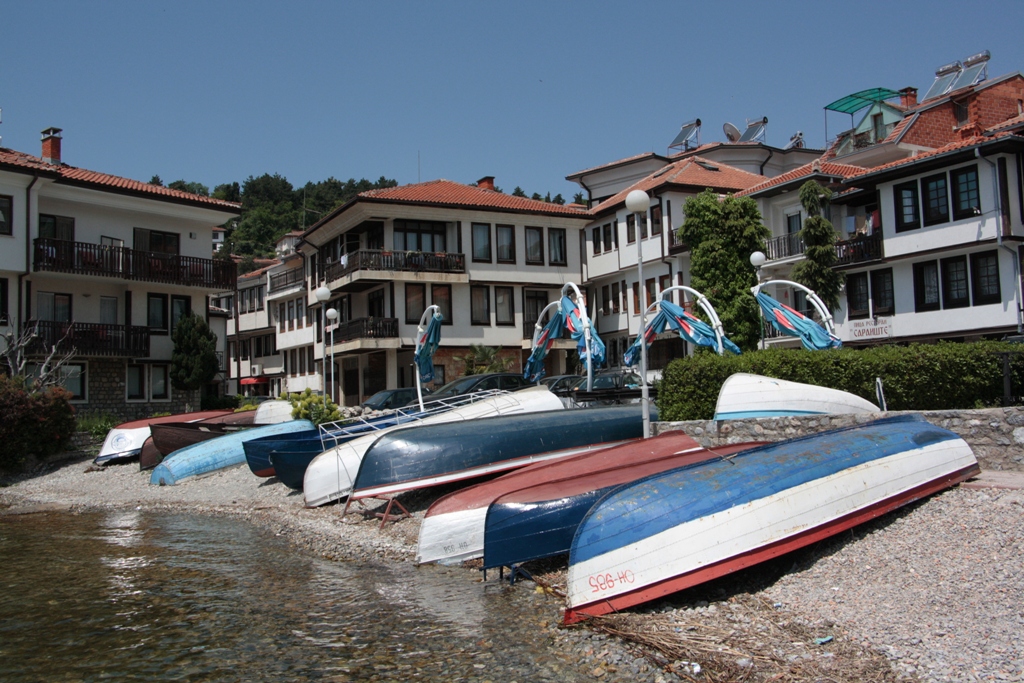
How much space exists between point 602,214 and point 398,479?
3311cm

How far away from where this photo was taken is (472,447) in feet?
50.8

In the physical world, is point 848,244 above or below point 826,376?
above

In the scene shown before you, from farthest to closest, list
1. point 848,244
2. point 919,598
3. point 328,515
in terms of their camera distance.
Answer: point 848,244 < point 328,515 < point 919,598

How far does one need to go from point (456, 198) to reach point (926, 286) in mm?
22094

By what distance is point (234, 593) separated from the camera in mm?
10953

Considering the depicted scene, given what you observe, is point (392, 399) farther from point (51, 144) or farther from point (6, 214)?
point (51, 144)

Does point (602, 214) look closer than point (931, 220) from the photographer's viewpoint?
No

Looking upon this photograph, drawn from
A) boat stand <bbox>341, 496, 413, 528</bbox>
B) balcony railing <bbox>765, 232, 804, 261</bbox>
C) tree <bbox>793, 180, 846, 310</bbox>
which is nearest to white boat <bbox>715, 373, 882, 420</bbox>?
boat stand <bbox>341, 496, 413, 528</bbox>

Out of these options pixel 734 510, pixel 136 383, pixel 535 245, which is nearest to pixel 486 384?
pixel 136 383

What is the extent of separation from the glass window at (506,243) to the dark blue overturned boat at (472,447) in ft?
83.6

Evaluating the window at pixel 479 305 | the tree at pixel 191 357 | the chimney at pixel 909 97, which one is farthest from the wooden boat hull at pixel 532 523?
the chimney at pixel 909 97

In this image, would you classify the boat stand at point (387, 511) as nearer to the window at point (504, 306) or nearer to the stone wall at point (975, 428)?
the stone wall at point (975, 428)

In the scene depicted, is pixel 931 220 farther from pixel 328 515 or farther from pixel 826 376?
pixel 328 515

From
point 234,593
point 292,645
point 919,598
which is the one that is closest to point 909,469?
point 919,598
